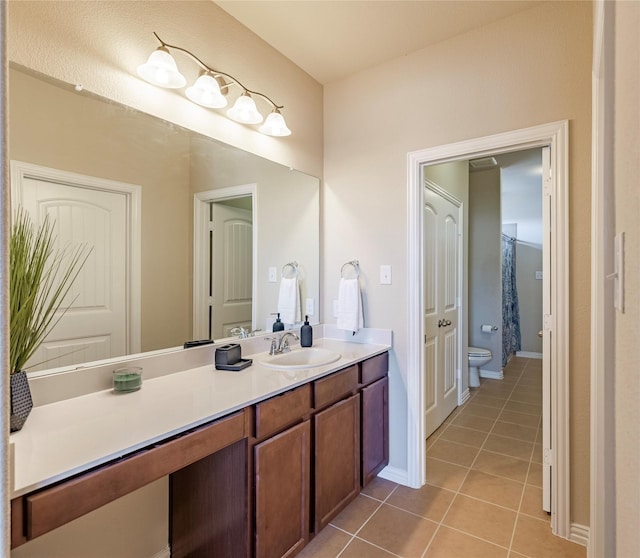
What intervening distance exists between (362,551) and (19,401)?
5.06 ft

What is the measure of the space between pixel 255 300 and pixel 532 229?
5.22 m

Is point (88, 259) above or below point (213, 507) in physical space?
above

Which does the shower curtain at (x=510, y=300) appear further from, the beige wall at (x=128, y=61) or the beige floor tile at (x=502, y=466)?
the beige wall at (x=128, y=61)

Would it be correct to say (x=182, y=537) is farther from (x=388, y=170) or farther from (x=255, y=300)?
(x=388, y=170)

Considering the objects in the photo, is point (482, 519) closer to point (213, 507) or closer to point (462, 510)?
point (462, 510)

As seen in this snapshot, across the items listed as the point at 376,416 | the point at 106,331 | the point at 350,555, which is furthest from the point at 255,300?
the point at 350,555

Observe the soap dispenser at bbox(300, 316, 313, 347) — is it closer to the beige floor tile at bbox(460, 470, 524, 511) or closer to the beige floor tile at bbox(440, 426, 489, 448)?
the beige floor tile at bbox(460, 470, 524, 511)

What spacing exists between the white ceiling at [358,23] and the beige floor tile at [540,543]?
104 inches

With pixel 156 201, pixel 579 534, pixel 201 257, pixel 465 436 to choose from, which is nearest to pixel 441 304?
pixel 465 436

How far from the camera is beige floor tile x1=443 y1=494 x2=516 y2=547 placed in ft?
5.81

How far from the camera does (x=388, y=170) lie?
2.30m

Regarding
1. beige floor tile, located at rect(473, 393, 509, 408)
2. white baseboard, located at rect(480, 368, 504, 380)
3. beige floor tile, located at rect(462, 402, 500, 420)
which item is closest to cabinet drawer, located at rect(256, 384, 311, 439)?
beige floor tile, located at rect(462, 402, 500, 420)

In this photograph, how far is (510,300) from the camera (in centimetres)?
542

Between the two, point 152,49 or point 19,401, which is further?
point 152,49
